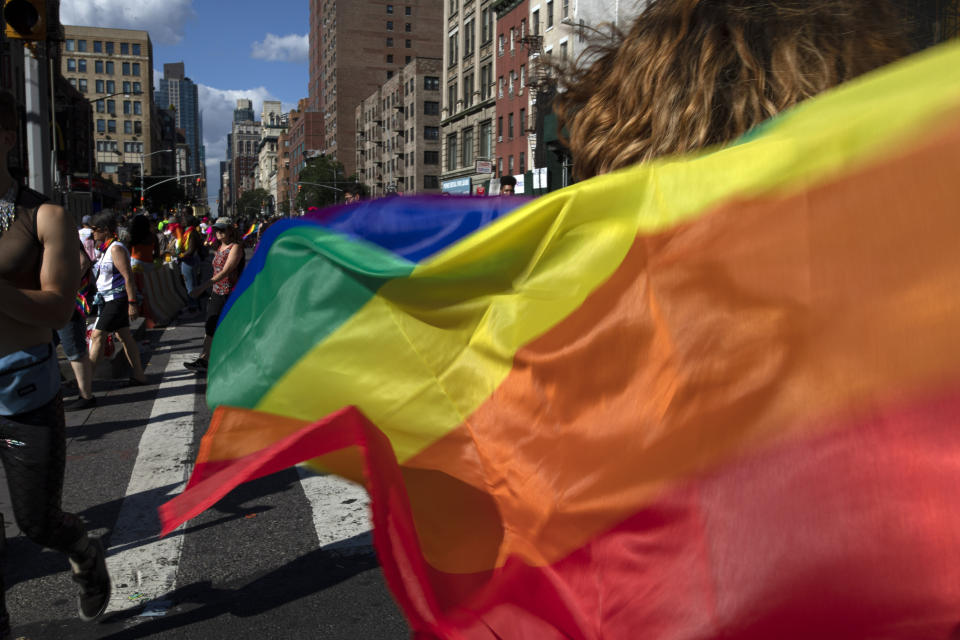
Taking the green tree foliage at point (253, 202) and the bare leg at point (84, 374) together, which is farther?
the green tree foliage at point (253, 202)

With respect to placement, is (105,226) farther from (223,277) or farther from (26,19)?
(26,19)

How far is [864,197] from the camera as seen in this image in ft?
3.67

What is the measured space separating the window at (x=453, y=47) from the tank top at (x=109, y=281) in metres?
61.5

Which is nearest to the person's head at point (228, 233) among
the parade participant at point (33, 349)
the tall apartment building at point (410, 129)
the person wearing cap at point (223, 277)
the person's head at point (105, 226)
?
the person wearing cap at point (223, 277)

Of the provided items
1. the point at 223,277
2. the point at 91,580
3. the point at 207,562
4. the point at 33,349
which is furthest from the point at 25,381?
the point at 223,277

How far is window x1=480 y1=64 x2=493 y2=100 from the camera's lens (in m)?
59.7

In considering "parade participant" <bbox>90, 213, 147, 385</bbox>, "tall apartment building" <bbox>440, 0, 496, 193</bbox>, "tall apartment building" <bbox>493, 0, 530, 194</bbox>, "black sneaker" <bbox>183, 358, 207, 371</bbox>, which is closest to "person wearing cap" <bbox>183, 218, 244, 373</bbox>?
"black sneaker" <bbox>183, 358, 207, 371</bbox>

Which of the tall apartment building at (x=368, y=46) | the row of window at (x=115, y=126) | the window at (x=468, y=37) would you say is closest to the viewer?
the window at (x=468, y=37)

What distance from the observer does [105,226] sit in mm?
10055

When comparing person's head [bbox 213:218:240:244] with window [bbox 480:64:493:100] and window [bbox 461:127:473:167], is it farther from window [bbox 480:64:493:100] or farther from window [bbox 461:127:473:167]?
window [bbox 461:127:473:167]

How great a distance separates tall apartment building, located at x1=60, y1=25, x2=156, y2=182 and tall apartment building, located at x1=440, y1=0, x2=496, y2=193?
255 ft

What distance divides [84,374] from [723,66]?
26.7 feet

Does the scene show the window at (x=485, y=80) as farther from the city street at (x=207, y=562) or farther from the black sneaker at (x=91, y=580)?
the black sneaker at (x=91, y=580)

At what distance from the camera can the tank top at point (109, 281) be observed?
29.2 ft
